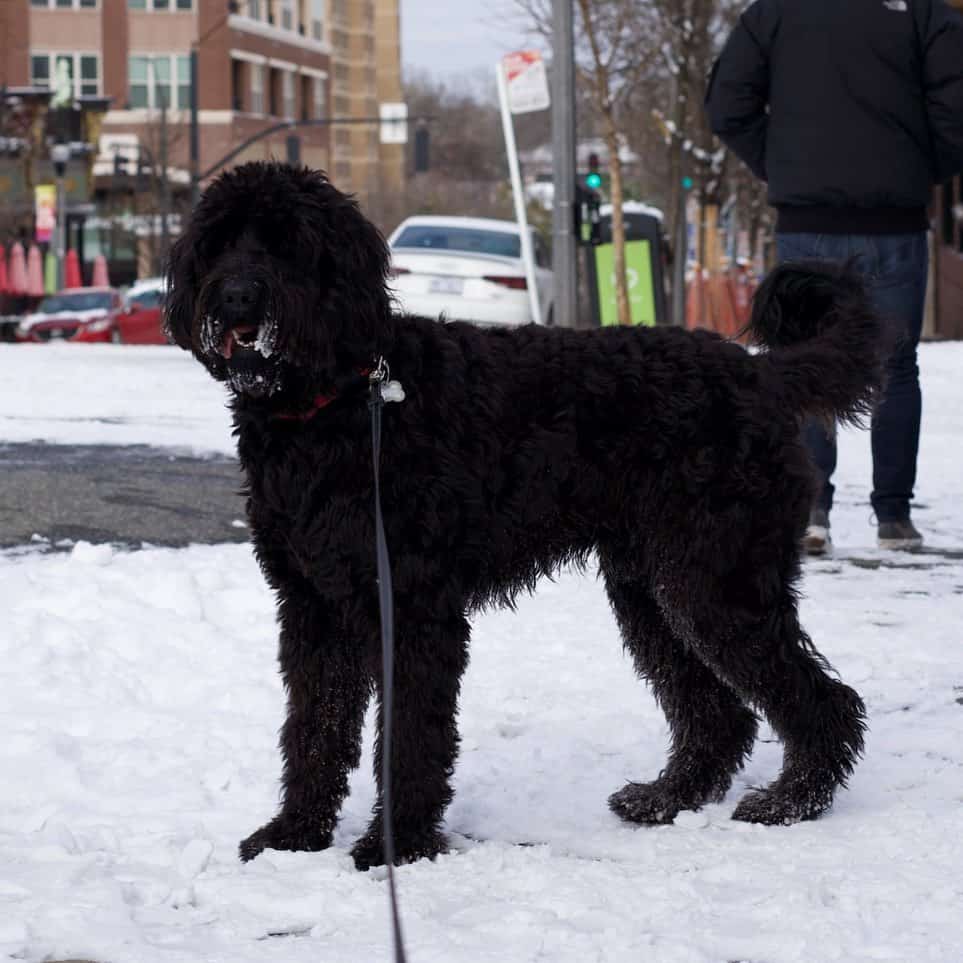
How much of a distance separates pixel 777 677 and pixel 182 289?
173 centimetres

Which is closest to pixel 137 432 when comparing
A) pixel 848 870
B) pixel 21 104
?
pixel 848 870

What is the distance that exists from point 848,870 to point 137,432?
9041 millimetres

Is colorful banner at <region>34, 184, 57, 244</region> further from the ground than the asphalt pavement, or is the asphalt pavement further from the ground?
colorful banner at <region>34, 184, 57, 244</region>

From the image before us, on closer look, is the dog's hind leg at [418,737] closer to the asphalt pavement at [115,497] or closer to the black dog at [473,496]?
the black dog at [473,496]

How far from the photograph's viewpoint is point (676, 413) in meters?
4.23

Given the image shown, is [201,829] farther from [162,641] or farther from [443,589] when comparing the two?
[162,641]

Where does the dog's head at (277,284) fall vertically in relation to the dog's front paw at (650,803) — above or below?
above

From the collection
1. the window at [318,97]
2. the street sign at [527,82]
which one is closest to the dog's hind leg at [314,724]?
the street sign at [527,82]

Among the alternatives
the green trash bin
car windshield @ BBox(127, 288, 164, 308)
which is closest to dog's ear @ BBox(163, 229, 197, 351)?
the green trash bin

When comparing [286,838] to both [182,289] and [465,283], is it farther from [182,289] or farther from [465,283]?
[465,283]

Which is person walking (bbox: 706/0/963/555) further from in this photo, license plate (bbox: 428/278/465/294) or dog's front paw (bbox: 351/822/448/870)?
license plate (bbox: 428/278/465/294)

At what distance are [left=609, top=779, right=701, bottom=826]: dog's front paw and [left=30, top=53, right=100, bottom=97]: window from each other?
75.2 metres

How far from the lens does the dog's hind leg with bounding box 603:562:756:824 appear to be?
4.50 metres

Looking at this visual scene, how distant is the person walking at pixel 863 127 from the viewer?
294 inches
